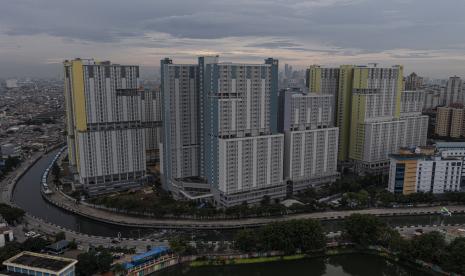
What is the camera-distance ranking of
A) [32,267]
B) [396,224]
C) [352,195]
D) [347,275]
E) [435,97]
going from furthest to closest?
[435,97] < [352,195] < [396,224] < [347,275] < [32,267]

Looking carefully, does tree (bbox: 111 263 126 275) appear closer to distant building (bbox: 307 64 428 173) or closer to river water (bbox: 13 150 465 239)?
river water (bbox: 13 150 465 239)

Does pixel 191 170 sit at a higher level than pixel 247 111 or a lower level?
lower

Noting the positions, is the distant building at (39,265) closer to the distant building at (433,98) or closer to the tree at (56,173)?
the tree at (56,173)

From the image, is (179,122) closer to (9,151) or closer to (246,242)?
(246,242)

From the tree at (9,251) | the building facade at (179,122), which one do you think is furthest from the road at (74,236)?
the building facade at (179,122)

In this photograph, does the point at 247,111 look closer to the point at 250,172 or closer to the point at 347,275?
the point at 250,172

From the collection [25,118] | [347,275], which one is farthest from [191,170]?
[25,118]
